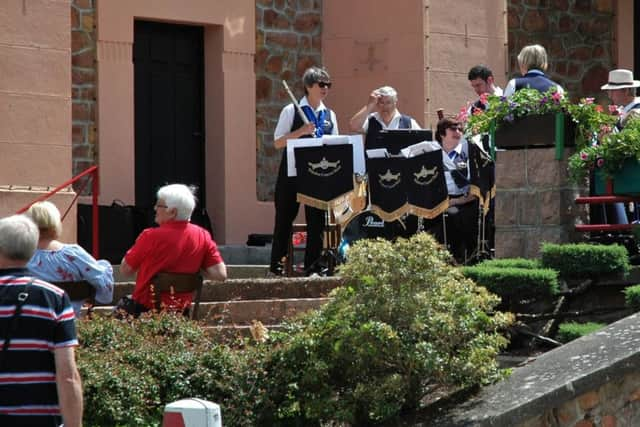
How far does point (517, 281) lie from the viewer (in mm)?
9289

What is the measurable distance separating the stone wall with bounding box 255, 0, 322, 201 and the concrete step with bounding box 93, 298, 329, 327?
5.97m

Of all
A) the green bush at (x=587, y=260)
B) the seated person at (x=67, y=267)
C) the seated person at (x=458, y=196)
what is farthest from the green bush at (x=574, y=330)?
the seated person at (x=67, y=267)

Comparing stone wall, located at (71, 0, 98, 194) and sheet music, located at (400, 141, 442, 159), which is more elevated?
stone wall, located at (71, 0, 98, 194)

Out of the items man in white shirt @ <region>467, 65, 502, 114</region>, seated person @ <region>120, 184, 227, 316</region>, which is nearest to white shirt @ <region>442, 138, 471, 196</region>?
man in white shirt @ <region>467, 65, 502, 114</region>

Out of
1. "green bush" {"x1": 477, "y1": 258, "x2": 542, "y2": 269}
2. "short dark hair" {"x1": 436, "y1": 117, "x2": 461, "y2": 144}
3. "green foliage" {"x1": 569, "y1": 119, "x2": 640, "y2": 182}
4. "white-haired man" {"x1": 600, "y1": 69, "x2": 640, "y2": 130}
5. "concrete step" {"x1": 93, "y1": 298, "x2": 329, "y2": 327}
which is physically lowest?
"concrete step" {"x1": 93, "y1": 298, "x2": 329, "y2": 327}

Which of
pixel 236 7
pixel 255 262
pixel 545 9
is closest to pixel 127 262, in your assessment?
pixel 255 262

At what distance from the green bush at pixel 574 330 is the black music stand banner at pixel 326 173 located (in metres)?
3.13

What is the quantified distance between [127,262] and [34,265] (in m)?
0.98

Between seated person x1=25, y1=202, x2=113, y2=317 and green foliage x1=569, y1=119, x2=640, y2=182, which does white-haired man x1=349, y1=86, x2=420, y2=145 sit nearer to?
green foliage x1=569, y1=119, x2=640, y2=182

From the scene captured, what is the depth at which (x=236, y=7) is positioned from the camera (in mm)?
16219

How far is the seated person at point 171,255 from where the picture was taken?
920cm

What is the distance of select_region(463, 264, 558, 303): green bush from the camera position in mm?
9297

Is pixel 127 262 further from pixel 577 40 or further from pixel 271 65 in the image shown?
pixel 577 40

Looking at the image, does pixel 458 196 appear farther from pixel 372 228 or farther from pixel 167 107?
pixel 167 107
